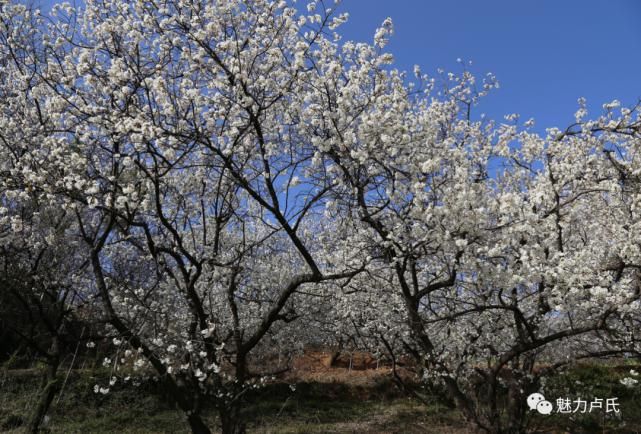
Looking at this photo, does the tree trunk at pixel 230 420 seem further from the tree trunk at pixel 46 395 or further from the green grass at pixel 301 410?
the green grass at pixel 301 410

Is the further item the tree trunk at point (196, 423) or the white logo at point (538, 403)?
the white logo at point (538, 403)

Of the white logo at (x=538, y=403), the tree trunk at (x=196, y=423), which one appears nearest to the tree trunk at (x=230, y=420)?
the tree trunk at (x=196, y=423)

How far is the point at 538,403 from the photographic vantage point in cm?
855

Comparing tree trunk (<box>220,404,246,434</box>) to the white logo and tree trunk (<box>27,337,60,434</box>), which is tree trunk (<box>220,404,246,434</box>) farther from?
the white logo

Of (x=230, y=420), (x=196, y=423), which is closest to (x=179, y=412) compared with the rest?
(x=196, y=423)

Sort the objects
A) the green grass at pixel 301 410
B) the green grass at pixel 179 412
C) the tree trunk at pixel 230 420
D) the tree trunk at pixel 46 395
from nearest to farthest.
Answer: the tree trunk at pixel 230 420 < the tree trunk at pixel 46 395 < the green grass at pixel 301 410 < the green grass at pixel 179 412

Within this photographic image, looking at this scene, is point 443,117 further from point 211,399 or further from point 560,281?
point 211,399

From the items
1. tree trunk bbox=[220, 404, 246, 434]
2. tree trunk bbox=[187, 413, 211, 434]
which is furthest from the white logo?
tree trunk bbox=[187, 413, 211, 434]

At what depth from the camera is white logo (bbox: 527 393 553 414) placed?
8297 millimetres

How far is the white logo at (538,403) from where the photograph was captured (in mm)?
8297

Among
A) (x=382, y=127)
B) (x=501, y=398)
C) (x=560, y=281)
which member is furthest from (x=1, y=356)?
(x=560, y=281)

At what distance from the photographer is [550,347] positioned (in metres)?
10.2

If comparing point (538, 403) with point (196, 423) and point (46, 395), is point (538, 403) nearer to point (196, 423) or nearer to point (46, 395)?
point (196, 423)

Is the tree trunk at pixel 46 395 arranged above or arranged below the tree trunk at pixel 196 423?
above
